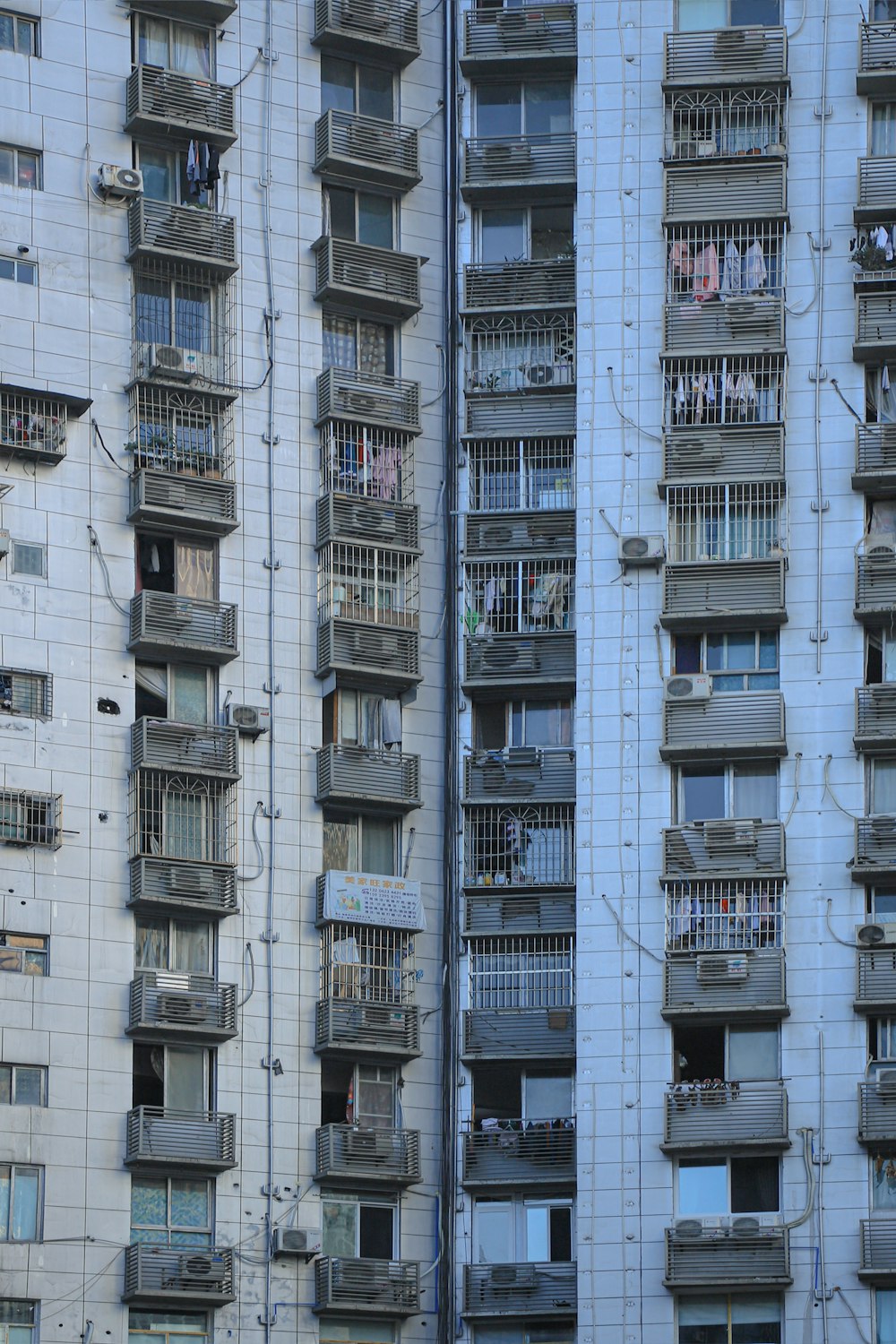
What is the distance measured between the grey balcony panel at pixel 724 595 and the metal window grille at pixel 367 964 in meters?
7.65

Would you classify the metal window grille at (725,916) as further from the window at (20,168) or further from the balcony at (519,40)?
the window at (20,168)

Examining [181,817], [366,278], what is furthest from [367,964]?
[366,278]

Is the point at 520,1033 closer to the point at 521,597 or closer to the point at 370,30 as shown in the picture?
the point at 521,597

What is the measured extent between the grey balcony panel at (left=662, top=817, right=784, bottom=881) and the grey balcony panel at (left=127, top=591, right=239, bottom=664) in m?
8.75

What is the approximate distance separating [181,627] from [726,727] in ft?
32.6

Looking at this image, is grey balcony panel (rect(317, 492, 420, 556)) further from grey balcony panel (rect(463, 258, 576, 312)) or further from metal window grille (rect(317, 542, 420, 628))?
grey balcony panel (rect(463, 258, 576, 312))

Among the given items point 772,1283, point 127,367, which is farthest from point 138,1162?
point 127,367

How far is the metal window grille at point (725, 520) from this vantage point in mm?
57219

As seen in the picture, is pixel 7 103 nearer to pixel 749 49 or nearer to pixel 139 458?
pixel 139 458

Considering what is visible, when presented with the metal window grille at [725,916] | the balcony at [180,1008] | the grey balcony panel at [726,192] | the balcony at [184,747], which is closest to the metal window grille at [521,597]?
the balcony at [184,747]

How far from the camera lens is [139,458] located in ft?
188

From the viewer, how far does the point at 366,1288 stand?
2162 inches

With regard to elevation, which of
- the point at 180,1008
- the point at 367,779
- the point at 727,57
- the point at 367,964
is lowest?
the point at 180,1008

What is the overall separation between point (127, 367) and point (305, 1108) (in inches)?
547
